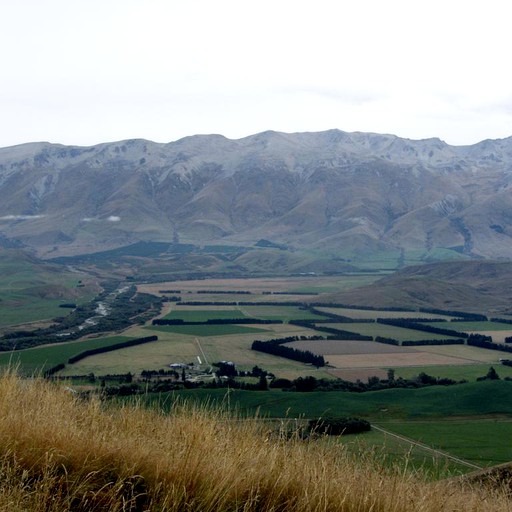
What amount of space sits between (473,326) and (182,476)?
102m

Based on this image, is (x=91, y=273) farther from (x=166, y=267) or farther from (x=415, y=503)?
(x=415, y=503)

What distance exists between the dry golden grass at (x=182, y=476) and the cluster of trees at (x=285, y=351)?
207ft

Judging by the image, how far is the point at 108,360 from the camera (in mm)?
70688

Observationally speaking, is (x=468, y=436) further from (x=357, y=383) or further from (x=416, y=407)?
(x=357, y=383)

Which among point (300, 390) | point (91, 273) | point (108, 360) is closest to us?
point (300, 390)

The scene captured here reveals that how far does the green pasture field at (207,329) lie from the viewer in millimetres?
90675

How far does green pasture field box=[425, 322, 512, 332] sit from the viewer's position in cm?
9931

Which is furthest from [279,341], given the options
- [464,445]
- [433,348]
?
[464,445]

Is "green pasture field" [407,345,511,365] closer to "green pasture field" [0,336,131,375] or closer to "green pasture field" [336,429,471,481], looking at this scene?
"green pasture field" [0,336,131,375]

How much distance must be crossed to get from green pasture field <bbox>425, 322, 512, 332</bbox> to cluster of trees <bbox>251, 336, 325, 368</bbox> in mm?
28344

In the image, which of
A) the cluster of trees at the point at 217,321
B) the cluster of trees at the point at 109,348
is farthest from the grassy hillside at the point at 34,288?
the cluster of trees at the point at 109,348

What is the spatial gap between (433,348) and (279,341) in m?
17.8

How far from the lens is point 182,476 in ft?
21.7

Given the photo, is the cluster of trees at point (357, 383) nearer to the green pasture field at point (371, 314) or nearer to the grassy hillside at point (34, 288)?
the green pasture field at point (371, 314)
